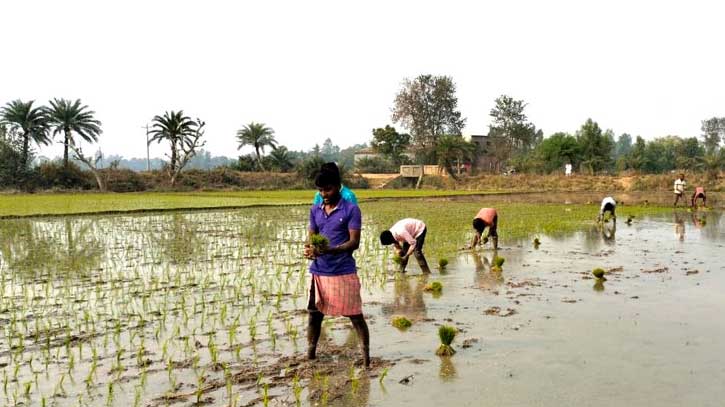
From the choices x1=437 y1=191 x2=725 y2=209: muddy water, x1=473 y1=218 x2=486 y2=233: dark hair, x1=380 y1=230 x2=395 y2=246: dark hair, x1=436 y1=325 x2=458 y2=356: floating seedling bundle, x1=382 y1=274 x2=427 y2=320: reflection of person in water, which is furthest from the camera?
x1=437 y1=191 x2=725 y2=209: muddy water

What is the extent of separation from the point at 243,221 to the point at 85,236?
5.21 m

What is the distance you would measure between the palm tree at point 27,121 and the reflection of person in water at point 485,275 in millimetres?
41971

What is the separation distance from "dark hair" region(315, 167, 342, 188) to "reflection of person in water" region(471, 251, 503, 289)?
4047 mm

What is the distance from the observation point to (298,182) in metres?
50.9

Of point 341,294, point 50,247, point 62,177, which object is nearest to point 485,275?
point 341,294

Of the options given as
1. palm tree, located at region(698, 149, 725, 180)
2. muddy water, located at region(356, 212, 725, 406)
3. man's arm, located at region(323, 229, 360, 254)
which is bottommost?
muddy water, located at region(356, 212, 725, 406)

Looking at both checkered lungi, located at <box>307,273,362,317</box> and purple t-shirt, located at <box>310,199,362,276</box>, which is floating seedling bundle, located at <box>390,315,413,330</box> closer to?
checkered lungi, located at <box>307,273,362,317</box>

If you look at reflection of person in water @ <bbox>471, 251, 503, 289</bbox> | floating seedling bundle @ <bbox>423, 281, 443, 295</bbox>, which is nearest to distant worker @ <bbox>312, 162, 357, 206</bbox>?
floating seedling bundle @ <bbox>423, 281, 443, 295</bbox>

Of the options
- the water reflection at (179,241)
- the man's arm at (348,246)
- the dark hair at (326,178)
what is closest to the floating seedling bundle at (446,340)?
the man's arm at (348,246)

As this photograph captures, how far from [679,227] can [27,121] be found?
4436cm

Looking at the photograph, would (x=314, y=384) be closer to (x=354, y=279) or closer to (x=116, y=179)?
(x=354, y=279)

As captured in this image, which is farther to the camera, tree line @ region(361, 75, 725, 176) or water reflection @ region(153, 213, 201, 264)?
tree line @ region(361, 75, 725, 176)

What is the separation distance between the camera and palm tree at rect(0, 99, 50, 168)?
146 feet

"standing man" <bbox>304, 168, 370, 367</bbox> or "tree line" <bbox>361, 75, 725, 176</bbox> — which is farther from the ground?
"tree line" <bbox>361, 75, 725, 176</bbox>
